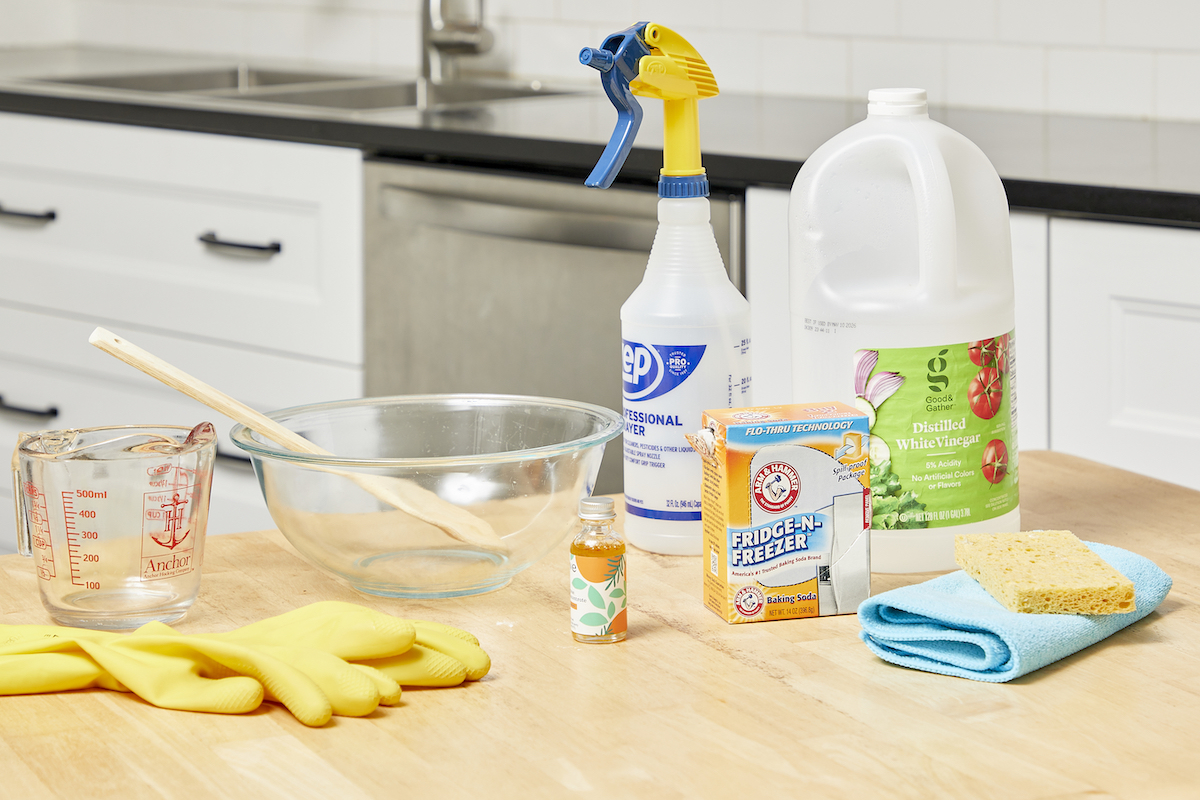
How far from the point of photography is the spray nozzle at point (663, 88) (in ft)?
2.87

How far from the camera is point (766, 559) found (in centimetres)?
80

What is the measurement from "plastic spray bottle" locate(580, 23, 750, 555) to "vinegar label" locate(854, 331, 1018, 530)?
93 mm

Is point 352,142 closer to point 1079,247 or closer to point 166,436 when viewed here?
point 1079,247

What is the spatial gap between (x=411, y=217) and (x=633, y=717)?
5.10 ft

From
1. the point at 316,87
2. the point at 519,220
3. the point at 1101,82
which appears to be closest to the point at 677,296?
the point at 519,220

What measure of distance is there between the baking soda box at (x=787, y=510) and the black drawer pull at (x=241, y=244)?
163cm

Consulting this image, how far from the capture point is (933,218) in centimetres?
86

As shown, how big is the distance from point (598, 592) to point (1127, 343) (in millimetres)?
994

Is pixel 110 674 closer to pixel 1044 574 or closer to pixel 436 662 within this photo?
pixel 436 662

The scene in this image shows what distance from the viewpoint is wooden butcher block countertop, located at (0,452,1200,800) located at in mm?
606

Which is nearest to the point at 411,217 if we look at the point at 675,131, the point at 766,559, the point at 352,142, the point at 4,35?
the point at 352,142

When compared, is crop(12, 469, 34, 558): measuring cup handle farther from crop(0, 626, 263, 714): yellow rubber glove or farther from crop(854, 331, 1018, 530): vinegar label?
crop(854, 331, 1018, 530): vinegar label

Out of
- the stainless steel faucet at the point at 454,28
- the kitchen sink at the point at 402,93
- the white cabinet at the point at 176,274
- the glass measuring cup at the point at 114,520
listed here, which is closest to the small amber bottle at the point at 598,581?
the glass measuring cup at the point at 114,520

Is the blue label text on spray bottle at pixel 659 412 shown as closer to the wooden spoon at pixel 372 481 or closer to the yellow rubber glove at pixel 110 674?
the wooden spoon at pixel 372 481
